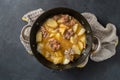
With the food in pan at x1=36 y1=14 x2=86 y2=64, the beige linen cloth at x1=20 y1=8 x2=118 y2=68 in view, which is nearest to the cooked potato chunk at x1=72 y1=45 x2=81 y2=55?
Result: the food in pan at x1=36 y1=14 x2=86 y2=64

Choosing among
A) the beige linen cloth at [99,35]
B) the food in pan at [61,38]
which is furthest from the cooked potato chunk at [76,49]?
the beige linen cloth at [99,35]

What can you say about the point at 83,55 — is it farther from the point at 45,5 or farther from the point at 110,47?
the point at 45,5

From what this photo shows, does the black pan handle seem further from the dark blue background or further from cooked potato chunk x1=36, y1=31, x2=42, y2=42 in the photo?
cooked potato chunk x1=36, y1=31, x2=42, y2=42

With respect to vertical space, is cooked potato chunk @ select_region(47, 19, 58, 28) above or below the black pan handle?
above

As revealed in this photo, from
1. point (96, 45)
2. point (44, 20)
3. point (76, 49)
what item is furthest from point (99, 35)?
point (44, 20)

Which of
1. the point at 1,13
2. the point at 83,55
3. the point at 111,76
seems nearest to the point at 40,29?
the point at 83,55
